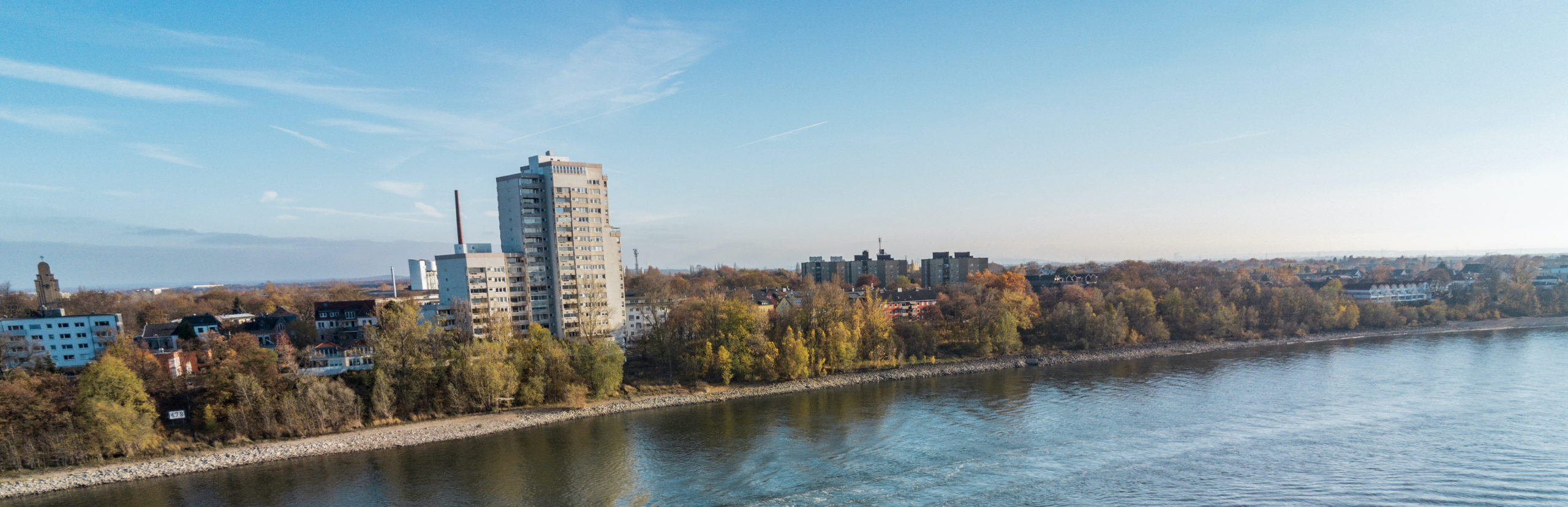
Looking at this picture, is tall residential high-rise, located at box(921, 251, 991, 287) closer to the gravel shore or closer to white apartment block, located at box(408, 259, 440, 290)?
the gravel shore

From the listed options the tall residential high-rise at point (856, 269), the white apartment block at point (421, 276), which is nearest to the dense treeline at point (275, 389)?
the white apartment block at point (421, 276)

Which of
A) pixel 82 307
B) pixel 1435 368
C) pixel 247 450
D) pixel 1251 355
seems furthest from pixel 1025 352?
pixel 82 307

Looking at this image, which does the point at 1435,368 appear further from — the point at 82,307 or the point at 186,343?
the point at 82,307

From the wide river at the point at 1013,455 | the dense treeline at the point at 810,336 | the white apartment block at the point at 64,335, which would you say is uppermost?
the white apartment block at the point at 64,335

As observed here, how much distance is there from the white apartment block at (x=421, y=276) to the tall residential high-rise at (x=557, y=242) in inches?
892

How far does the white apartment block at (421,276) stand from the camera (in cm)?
4656

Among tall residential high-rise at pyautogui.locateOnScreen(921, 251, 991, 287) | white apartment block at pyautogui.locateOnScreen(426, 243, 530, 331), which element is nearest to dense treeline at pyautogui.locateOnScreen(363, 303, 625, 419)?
white apartment block at pyautogui.locateOnScreen(426, 243, 530, 331)

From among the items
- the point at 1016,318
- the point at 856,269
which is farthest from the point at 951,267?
the point at 1016,318

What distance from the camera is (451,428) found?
20641 millimetres

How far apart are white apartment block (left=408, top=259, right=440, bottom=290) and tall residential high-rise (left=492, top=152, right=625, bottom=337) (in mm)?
22664

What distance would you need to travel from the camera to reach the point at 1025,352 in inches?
1340

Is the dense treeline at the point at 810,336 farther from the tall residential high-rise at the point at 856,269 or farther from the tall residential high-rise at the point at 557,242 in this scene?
the tall residential high-rise at the point at 856,269

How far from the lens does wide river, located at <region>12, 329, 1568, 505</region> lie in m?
13.7

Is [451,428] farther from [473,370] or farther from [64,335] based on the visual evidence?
[64,335]
